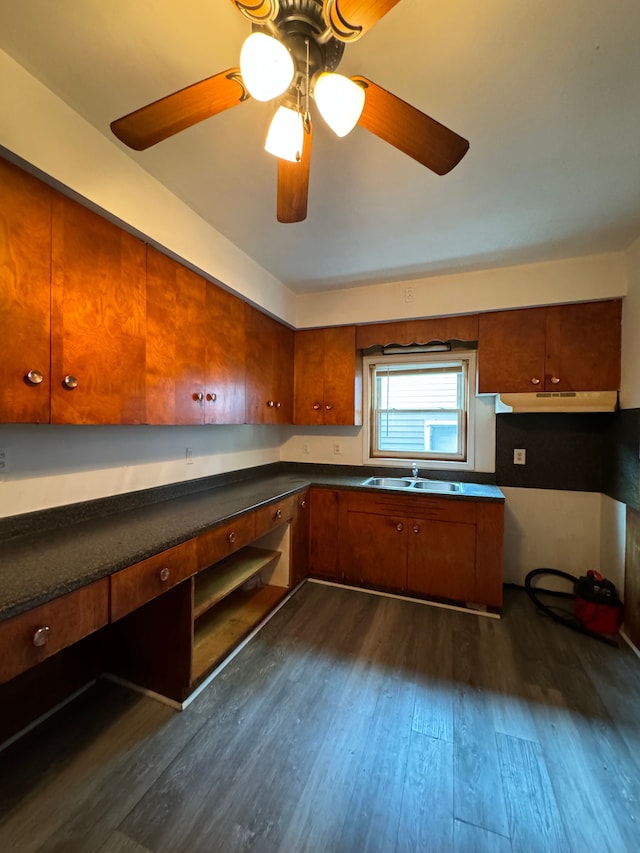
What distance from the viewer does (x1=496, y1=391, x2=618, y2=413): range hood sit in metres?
2.33

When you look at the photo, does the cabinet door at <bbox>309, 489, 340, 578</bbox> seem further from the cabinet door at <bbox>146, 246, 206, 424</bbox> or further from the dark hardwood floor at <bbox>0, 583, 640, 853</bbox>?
the cabinet door at <bbox>146, 246, 206, 424</bbox>

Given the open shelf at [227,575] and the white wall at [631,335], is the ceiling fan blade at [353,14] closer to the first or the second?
the open shelf at [227,575]

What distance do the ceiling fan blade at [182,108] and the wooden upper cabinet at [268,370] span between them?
1491mm

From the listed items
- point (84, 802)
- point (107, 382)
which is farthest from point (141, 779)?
point (107, 382)

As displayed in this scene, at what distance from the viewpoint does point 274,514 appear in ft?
7.67

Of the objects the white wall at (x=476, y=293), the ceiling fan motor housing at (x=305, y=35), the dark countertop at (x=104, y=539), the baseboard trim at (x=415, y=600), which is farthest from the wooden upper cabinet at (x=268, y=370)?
the ceiling fan motor housing at (x=305, y=35)

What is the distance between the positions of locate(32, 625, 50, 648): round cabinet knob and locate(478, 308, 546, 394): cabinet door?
9.10 feet

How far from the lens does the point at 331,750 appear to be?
142 centimetres

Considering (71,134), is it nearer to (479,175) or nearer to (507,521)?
(479,175)

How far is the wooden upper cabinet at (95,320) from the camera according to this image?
4.33 feet

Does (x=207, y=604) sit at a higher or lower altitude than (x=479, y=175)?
lower

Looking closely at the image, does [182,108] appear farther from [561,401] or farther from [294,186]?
[561,401]

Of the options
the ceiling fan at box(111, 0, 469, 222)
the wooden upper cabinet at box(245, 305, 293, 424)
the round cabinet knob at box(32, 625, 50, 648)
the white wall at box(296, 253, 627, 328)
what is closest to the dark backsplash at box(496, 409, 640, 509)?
the white wall at box(296, 253, 627, 328)

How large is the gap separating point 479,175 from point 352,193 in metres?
0.59
